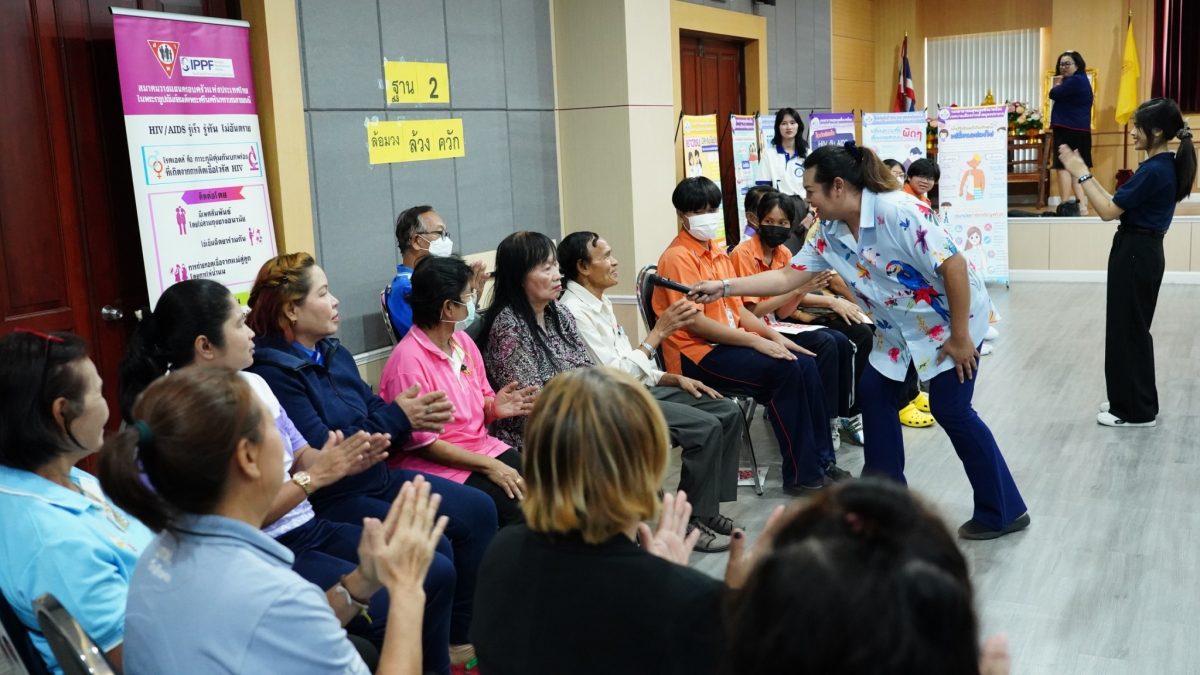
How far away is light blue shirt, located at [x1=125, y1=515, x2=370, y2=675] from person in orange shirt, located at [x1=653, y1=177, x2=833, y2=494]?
9.07ft

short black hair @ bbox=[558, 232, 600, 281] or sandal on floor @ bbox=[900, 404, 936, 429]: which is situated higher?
short black hair @ bbox=[558, 232, 600, 281]

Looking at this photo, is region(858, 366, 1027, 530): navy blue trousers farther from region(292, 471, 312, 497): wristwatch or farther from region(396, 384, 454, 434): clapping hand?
region(292, 471, 312, 497): wristwatch

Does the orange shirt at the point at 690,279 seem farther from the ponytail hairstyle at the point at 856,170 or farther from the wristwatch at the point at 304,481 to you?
the wristwatch at the point at 304,481

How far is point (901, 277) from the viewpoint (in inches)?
136

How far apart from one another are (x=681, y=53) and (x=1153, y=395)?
4.21 m

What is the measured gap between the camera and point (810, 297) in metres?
4.96

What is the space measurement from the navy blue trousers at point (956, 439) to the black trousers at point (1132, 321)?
4.88 ft

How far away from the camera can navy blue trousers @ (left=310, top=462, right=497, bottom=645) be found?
268 cm

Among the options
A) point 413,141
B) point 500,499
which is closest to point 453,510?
point 500,499

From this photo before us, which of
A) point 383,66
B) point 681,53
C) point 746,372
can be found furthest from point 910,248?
point 681,53

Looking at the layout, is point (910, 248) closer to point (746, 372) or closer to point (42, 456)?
point (746, 372)

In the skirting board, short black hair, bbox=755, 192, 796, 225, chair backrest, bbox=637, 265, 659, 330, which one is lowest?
the skirting board

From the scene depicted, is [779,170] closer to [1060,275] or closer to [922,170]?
[922,170]

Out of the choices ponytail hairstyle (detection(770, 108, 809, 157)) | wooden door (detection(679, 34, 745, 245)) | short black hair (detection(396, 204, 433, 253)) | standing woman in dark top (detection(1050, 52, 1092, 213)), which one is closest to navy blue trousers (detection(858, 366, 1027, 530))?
short black hair (detection(396, 204, 433, 253))
